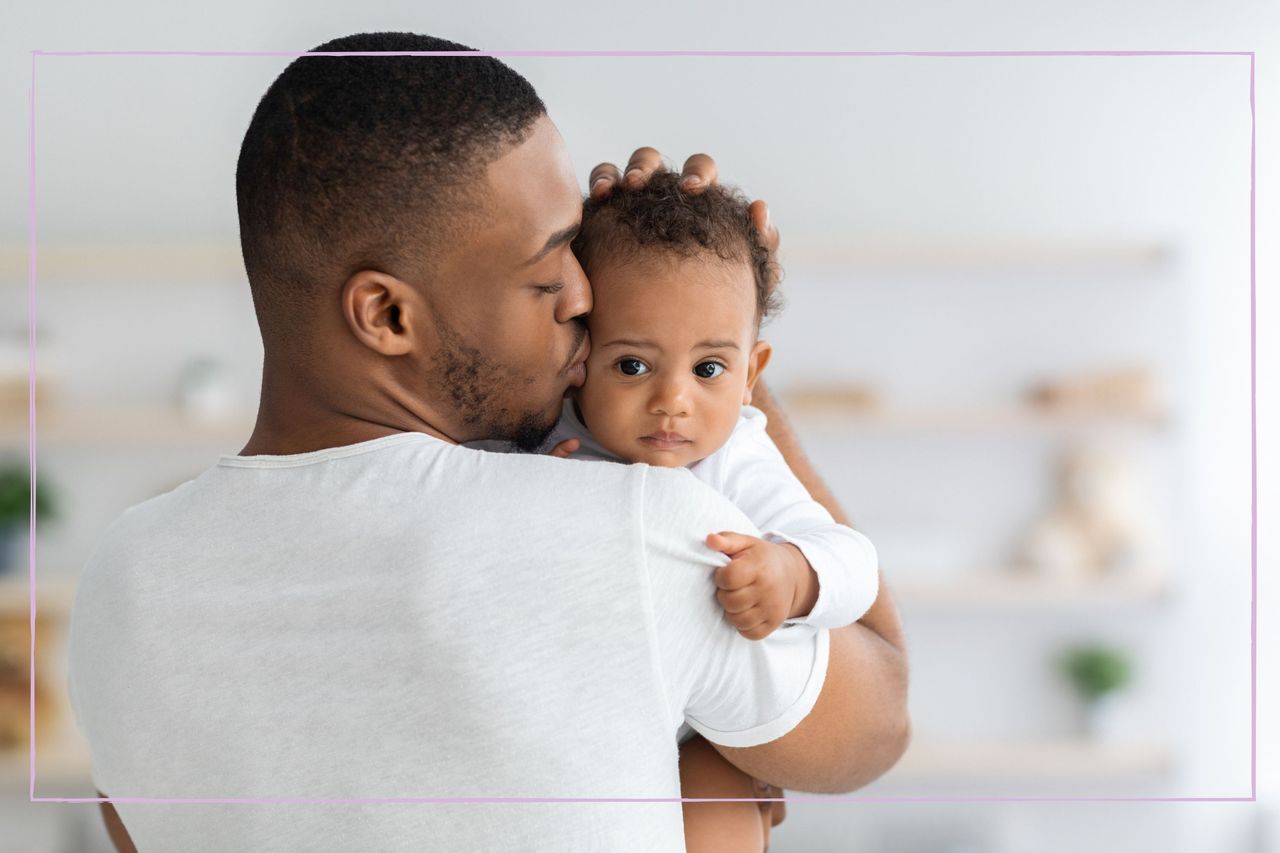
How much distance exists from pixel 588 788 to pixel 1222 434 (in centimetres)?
103

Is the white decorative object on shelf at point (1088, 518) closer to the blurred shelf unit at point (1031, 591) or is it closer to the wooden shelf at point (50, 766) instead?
the blurred shelf unit at point (1031, 591)

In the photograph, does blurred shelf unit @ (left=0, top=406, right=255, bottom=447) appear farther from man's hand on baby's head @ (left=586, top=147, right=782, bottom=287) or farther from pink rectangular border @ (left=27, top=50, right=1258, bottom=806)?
man's hand on baby's head @ (left=586, top=147, right=782, bottom=287)

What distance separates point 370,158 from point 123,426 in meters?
1.33

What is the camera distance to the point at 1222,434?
1378 mm

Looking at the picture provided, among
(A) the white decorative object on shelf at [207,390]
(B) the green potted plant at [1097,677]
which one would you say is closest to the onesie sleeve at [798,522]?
(B) the green potted plant at [1097,677]

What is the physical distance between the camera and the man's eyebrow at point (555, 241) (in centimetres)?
73

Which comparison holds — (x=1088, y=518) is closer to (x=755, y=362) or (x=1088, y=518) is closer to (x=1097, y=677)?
(x=1097, y=677)

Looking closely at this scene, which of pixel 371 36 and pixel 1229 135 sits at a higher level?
pixel 1229 135

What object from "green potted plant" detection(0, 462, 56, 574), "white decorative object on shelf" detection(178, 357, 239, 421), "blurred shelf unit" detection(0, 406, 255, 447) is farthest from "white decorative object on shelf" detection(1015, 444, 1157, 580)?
"green potted plant" detection(0, 462, 56, 574)

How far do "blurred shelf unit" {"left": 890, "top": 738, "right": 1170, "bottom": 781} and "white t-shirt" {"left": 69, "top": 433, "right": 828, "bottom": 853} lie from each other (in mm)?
891

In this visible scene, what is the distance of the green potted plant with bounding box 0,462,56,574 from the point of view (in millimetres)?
2135

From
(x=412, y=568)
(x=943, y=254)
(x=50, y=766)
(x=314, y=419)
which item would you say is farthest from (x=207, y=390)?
(x=412, y=568)

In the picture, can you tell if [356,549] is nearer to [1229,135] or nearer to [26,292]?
[1229,135]

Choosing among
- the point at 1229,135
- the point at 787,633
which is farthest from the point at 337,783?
the point at 1229,135
